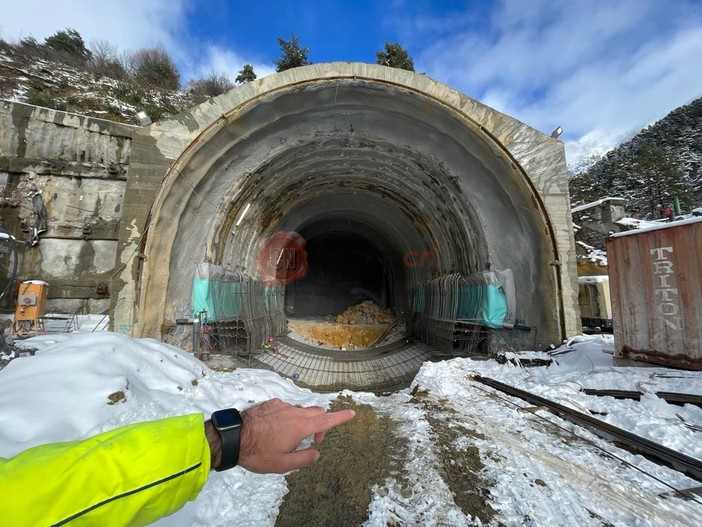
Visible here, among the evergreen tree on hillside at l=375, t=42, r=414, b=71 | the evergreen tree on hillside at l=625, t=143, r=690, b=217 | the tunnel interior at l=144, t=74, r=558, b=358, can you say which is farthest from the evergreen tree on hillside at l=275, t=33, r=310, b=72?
the evergreen tree on hillside at l=625, t=143, r=690, b=217

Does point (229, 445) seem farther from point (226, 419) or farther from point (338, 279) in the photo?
point (338, 279)

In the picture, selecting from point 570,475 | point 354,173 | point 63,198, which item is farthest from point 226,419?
point 63,198

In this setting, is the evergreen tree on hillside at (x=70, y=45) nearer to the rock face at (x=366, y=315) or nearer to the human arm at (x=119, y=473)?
the rock face at (x=366, y=315)

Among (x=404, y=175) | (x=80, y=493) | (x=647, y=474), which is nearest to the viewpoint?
(x=80, y=493)

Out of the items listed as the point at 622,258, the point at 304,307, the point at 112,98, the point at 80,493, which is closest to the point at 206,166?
the point at 80,493

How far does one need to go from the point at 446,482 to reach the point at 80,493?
2.70 m

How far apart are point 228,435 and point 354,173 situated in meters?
11.0

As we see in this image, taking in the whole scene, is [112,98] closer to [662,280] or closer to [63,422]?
[63,422]

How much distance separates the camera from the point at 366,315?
59.6 feet

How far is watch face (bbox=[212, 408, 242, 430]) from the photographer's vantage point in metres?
1.33

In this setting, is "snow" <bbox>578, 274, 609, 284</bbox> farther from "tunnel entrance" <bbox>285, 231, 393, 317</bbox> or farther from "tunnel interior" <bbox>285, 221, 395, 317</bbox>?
"tunnel entrance" <bbox>285, 231, 393, 317</bbox>

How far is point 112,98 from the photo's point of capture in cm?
2067

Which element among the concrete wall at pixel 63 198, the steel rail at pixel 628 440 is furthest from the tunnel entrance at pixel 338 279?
the steel rail at pixel 628 440

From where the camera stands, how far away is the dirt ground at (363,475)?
249cm
